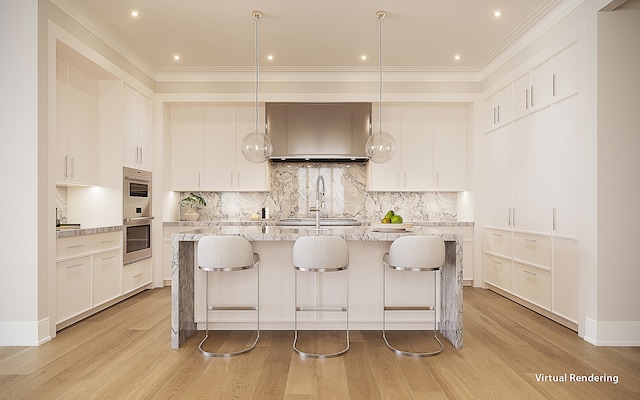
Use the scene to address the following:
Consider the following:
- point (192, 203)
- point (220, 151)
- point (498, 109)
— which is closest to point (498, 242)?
point (498, 109)

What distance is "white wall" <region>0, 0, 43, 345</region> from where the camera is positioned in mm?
3189

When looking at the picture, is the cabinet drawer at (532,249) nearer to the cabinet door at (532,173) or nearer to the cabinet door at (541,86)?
the cabinet door at (532,173)

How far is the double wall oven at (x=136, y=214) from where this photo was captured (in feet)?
15.5

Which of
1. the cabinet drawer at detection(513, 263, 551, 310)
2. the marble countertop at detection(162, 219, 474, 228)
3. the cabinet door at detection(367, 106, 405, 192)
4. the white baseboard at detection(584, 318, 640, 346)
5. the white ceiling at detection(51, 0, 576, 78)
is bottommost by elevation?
the white baseboard at detection(584, 318, 640, 346)

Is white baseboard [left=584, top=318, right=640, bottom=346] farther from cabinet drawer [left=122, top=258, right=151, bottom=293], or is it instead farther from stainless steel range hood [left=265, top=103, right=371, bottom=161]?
cabinet drawer [left=122, top=258, right=151, bottom=293]

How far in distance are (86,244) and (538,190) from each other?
A: 4.42 metres

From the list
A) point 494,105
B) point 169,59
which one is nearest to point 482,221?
point 494,105

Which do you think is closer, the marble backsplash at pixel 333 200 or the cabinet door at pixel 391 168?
the cabinet door at pixel 391 168

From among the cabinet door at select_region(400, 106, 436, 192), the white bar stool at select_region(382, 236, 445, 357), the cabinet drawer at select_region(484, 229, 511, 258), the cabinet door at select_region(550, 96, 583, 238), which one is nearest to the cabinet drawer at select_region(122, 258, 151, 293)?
the white bar stool at select_region(382, 236, 445, 357)

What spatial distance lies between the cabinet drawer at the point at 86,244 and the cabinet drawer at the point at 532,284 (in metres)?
4.38

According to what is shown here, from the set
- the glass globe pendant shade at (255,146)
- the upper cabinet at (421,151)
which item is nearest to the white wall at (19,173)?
the glass globe pendant shade at (255,146)

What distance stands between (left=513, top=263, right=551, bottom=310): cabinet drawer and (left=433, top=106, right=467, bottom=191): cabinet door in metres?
1.59

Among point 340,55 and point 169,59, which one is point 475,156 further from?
point 169,59

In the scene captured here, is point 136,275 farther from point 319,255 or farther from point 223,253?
point 319,255
